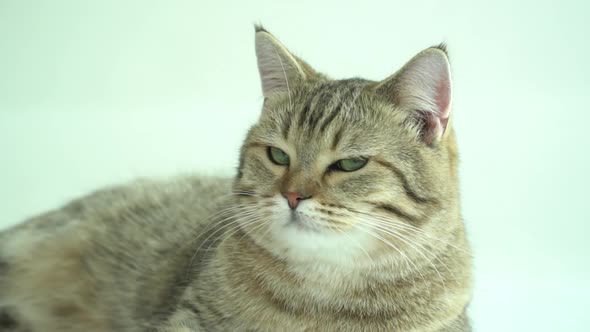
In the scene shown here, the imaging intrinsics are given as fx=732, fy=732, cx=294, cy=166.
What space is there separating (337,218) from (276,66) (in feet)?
1.59

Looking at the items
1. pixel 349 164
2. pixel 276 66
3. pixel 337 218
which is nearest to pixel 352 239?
pixel 337 218

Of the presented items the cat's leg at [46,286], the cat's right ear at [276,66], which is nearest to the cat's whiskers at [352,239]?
the cat's right ear at [276,66]

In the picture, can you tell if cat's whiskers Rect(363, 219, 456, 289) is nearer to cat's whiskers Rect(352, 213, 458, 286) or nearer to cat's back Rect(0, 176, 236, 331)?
cat's whiskers Rect(352, 213, 458, 286)

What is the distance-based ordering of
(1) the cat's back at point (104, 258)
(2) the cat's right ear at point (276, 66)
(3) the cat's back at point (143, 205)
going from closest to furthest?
(2) the cat's right ear at point (276, 66) < (1) the cat's back at point (104, 258) < (3) the cat's back at point (143, 205)

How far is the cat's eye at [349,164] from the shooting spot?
1556 millimetres

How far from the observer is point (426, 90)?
5.13 ft

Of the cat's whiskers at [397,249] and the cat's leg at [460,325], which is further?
the cat's leg at [460,325]

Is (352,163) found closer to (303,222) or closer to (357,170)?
(357,170)

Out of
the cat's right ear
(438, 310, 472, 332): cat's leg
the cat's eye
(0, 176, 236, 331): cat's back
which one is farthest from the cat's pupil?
(0, 176, 236, 331): cat's back

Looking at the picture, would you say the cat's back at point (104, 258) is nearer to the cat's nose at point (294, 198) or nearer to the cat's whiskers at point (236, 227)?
the cat's whiskers at point (236, 227)

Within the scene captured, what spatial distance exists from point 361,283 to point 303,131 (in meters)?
0.35

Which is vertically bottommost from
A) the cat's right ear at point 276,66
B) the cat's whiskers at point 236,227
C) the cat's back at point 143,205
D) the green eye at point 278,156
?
the cat's back at point 143,205

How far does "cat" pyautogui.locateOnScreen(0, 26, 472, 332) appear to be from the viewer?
4.99 ft

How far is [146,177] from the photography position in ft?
8.21
